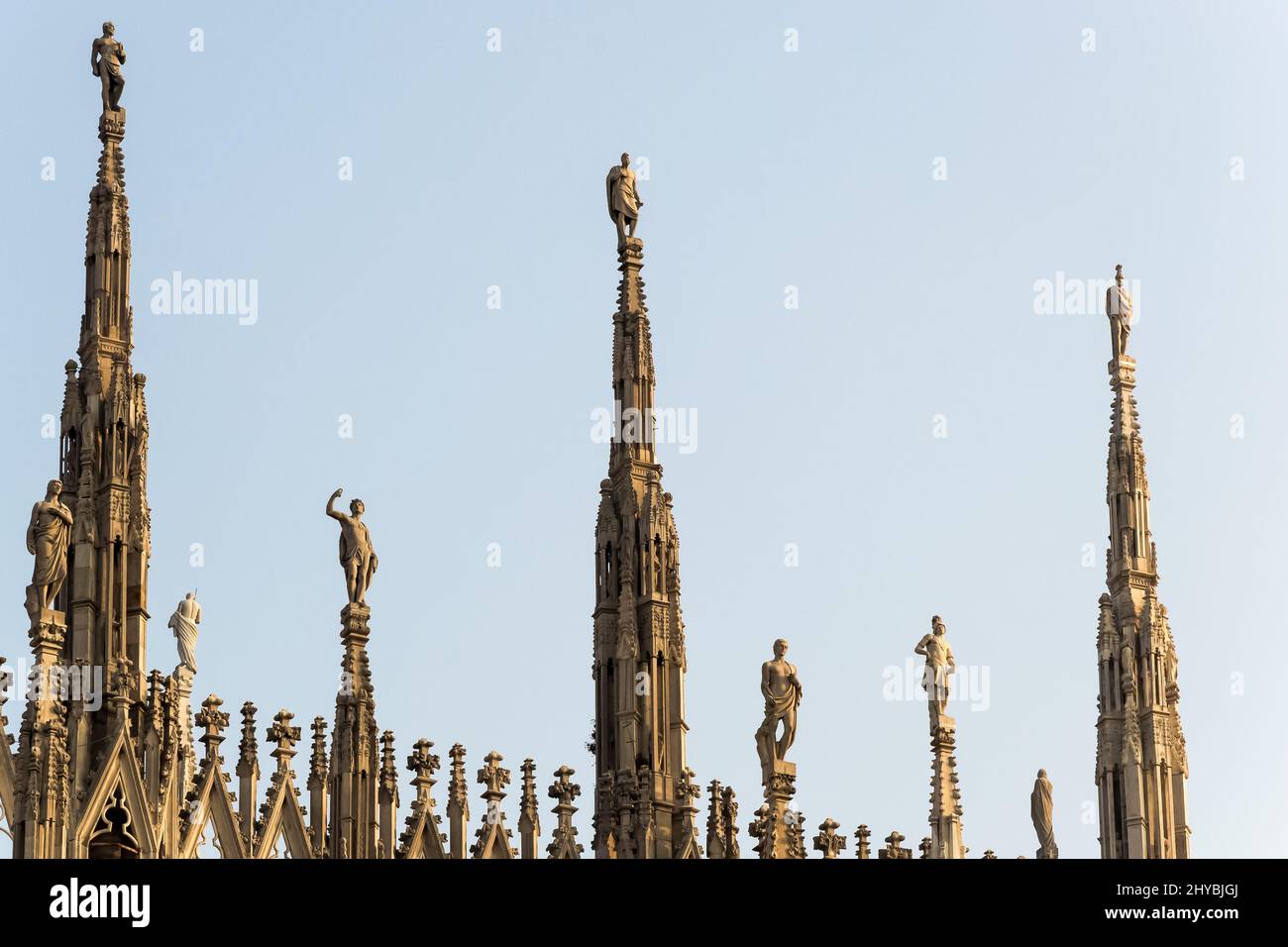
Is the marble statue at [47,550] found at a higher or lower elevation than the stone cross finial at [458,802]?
higher

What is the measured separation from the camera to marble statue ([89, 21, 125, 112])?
177 ft

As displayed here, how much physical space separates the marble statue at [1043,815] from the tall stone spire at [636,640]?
8.51 metres

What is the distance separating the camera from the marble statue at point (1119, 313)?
62.5m

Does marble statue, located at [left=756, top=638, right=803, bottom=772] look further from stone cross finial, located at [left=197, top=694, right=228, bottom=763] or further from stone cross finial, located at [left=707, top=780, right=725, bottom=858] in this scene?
stone cross finial, located at [left=197, top=694, right=228, bottom=763]

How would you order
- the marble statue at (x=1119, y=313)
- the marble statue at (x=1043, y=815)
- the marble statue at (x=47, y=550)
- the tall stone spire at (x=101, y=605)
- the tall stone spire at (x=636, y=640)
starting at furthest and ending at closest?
the marble statue at (x=1119, y=313) → the marble statue at (x=1043, y=815) → the tall stone spire at (x=636, y=640) → the marble statue at (x=47, y=550) → the tall stone spire at (x=101, y=605)

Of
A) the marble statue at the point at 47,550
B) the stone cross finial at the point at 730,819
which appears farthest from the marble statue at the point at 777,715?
the marble statue at the point at 47,550

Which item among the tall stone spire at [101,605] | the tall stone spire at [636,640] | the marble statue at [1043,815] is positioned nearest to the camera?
the tall stone spire at [101,605]

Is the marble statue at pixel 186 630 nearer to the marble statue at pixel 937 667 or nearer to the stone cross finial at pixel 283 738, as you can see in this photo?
the stone cross finial at pixel 283 738

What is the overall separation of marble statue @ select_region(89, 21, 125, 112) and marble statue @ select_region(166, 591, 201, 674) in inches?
329

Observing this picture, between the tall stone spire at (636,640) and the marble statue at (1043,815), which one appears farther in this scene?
the marble statue at (1043,815)

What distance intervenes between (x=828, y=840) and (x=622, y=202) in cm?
1135

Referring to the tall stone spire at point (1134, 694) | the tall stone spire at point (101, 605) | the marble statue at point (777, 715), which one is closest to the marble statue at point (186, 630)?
the tall stone spire at point (101, 605)

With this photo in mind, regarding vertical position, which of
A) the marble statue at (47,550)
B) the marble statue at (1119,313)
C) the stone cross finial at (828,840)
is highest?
the marble statue at (1119,313)
